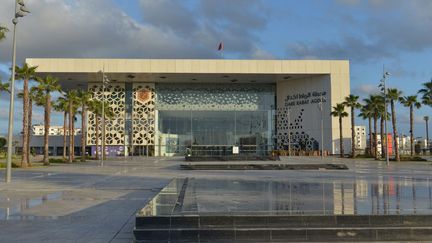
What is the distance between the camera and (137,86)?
266ft

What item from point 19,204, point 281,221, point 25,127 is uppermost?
point 25,127

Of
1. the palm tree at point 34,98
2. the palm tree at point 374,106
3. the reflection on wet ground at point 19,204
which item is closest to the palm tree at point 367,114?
the palm tree at point 374,106

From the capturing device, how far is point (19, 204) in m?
13.8

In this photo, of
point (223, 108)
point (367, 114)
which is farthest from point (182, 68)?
point (367, 114)

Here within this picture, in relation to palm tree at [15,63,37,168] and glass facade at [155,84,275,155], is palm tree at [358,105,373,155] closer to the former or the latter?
glass facade at [155,84,275,155]

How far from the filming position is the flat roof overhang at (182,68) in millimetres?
71375

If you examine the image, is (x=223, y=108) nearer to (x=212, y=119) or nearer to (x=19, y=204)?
(x=212, y=119)

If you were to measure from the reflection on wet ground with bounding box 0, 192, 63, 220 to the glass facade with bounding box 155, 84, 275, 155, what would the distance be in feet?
207

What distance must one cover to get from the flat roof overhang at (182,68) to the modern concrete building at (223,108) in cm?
18

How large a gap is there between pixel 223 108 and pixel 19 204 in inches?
2704

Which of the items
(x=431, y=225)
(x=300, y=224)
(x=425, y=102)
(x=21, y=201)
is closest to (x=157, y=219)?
(x=300, y=224)

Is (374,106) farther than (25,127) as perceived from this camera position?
Yes

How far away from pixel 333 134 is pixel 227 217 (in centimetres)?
6820

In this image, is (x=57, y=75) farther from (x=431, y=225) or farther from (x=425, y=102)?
(x=431, y=225)
